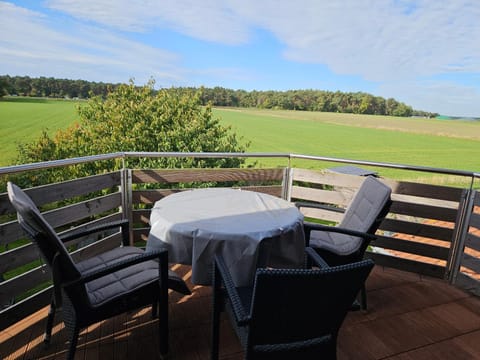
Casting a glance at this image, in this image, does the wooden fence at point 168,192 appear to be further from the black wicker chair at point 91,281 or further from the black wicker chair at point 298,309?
the black wicker chair at point 298,309

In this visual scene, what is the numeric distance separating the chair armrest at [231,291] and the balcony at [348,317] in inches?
26.6

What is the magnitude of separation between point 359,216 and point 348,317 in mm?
753

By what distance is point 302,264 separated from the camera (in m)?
1.95

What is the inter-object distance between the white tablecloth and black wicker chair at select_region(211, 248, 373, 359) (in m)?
0.39

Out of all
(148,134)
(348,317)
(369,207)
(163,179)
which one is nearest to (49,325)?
(163,179)

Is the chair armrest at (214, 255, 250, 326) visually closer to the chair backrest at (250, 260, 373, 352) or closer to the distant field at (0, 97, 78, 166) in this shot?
the chair backrest at (250, 260, 373, 352)

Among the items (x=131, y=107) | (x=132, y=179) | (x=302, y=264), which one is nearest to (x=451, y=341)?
(x=302, y=264)

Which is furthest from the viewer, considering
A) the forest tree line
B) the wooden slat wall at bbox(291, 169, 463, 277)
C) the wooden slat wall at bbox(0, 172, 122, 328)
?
the forest tree line

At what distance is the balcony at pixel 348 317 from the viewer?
6.42 feet

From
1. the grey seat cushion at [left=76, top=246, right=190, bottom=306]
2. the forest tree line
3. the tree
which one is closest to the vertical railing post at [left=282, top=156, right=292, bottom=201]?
the grey seat cushion at [left=76, top=246, right=190, bottom=306]

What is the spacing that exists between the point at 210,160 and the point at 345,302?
510 centimetres

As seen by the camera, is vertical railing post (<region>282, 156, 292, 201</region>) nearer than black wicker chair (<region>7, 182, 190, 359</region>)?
No

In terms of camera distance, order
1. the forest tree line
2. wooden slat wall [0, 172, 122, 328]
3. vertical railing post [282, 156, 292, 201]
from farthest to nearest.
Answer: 1. the forest tree line
2. vertical railing post [282, 156, 292, 201]
3. wooden slat wall [0, 172, 122, 328]

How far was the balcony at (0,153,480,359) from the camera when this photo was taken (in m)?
1.96
